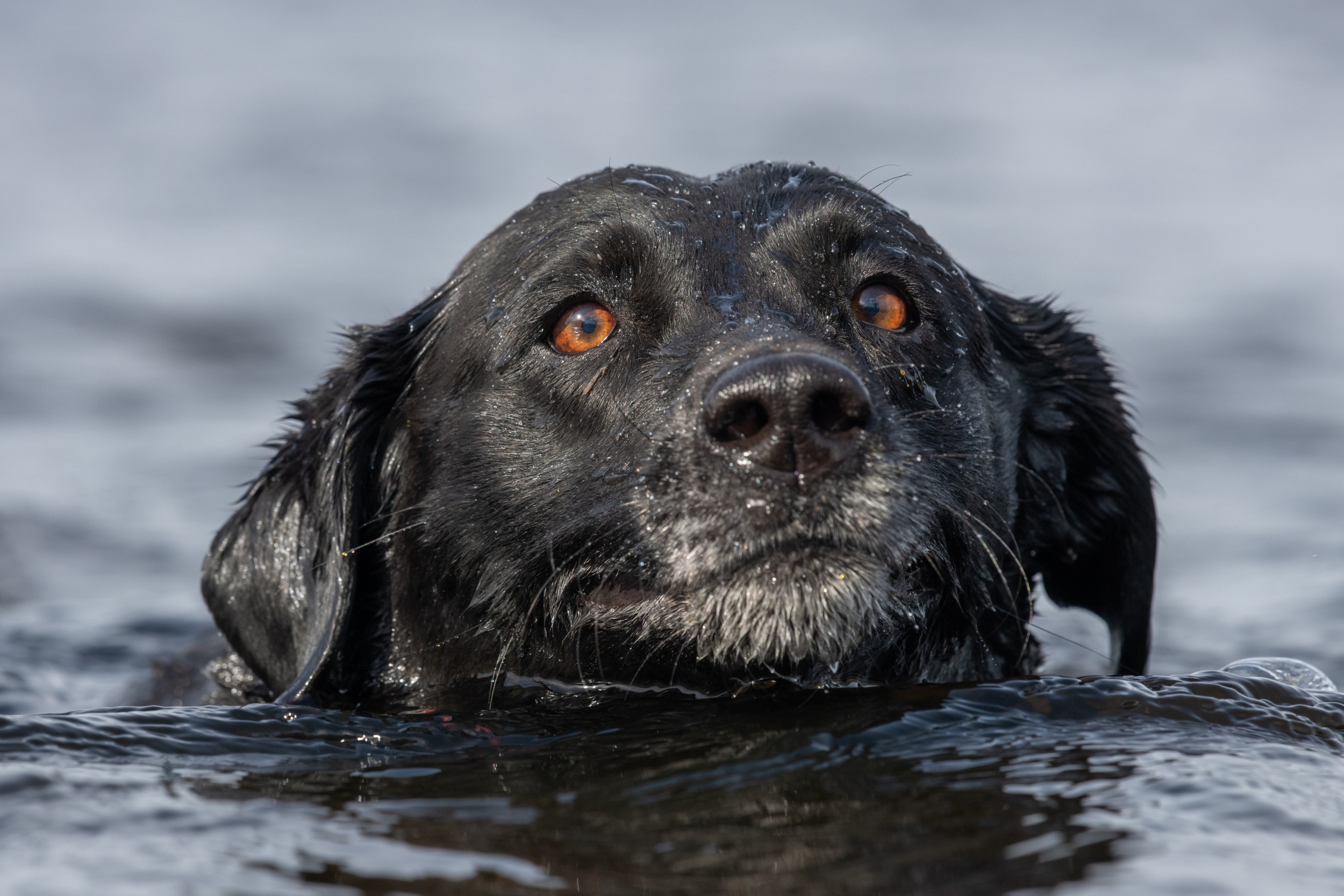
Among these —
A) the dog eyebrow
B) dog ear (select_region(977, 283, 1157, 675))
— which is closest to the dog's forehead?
the dog eyebrow

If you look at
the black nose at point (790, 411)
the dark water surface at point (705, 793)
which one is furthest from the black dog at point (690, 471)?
the dark water surface at point (705, 793)

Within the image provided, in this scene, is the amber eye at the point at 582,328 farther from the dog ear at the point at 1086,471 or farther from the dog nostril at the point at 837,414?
the dog ear at the point at 1086,471

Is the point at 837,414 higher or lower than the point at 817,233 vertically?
lower

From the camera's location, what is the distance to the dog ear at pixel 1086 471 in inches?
201

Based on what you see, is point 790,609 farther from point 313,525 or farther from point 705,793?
point 313,525

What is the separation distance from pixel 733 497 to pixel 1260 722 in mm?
1434

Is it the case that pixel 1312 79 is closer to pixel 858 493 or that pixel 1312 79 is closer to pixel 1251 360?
pixel 1251 360

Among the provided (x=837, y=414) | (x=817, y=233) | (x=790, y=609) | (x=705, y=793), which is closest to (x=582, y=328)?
(x=817, y=233)

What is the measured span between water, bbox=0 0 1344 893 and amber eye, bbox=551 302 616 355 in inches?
39.7

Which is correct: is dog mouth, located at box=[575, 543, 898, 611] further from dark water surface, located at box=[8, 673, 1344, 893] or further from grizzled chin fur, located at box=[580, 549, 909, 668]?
dark water surface, located at box=[8, 673, 1344, 893]

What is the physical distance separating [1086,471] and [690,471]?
2177 millimetres

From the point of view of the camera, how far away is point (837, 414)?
3475 millimetres

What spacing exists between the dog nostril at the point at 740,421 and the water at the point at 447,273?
2.37 feet

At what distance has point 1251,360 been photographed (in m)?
12.8
